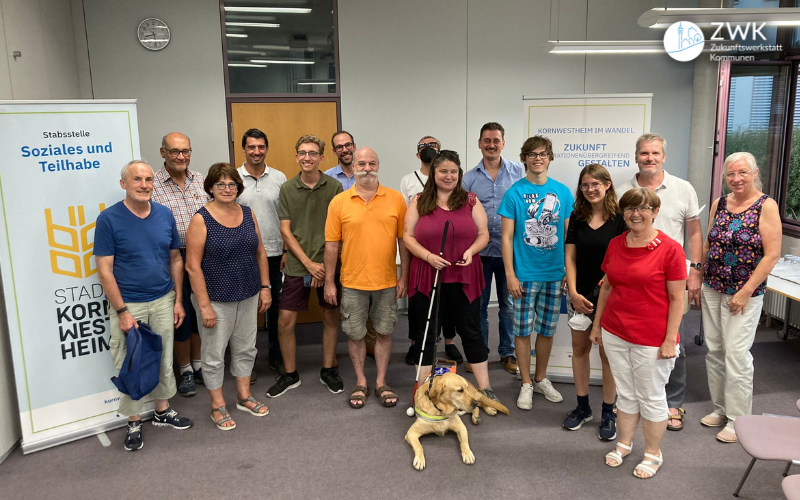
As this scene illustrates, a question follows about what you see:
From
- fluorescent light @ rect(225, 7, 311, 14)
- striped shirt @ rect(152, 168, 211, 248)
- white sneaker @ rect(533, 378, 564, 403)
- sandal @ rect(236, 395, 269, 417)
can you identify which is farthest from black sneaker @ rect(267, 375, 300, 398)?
fluorescent light @ rect(225, 7, 311, 14)

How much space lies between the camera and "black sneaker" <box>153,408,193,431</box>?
3414 mm

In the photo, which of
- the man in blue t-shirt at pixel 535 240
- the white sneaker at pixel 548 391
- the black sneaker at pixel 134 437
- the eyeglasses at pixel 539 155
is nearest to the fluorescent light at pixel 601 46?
the man in blue t-shirt at pixel 535 240

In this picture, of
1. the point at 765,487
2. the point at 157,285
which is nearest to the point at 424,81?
the point at 157,285

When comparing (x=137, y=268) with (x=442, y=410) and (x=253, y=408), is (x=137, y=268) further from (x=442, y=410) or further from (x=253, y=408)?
(x=442, y=410)

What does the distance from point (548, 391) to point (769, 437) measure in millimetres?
1444

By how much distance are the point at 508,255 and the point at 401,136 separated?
2.63 metres

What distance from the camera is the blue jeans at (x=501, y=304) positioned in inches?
159

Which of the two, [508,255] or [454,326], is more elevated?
[508,255]

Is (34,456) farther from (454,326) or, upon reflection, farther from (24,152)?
(454,326)

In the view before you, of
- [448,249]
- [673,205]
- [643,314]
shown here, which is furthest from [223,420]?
[673,205]

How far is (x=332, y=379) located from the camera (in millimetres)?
3926

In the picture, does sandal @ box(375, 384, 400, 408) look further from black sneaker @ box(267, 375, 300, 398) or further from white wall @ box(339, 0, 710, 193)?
white wall @ box(339, 0, 710, 193)

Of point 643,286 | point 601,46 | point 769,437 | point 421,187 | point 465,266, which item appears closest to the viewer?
point 769,437

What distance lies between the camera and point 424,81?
5.68 meters
